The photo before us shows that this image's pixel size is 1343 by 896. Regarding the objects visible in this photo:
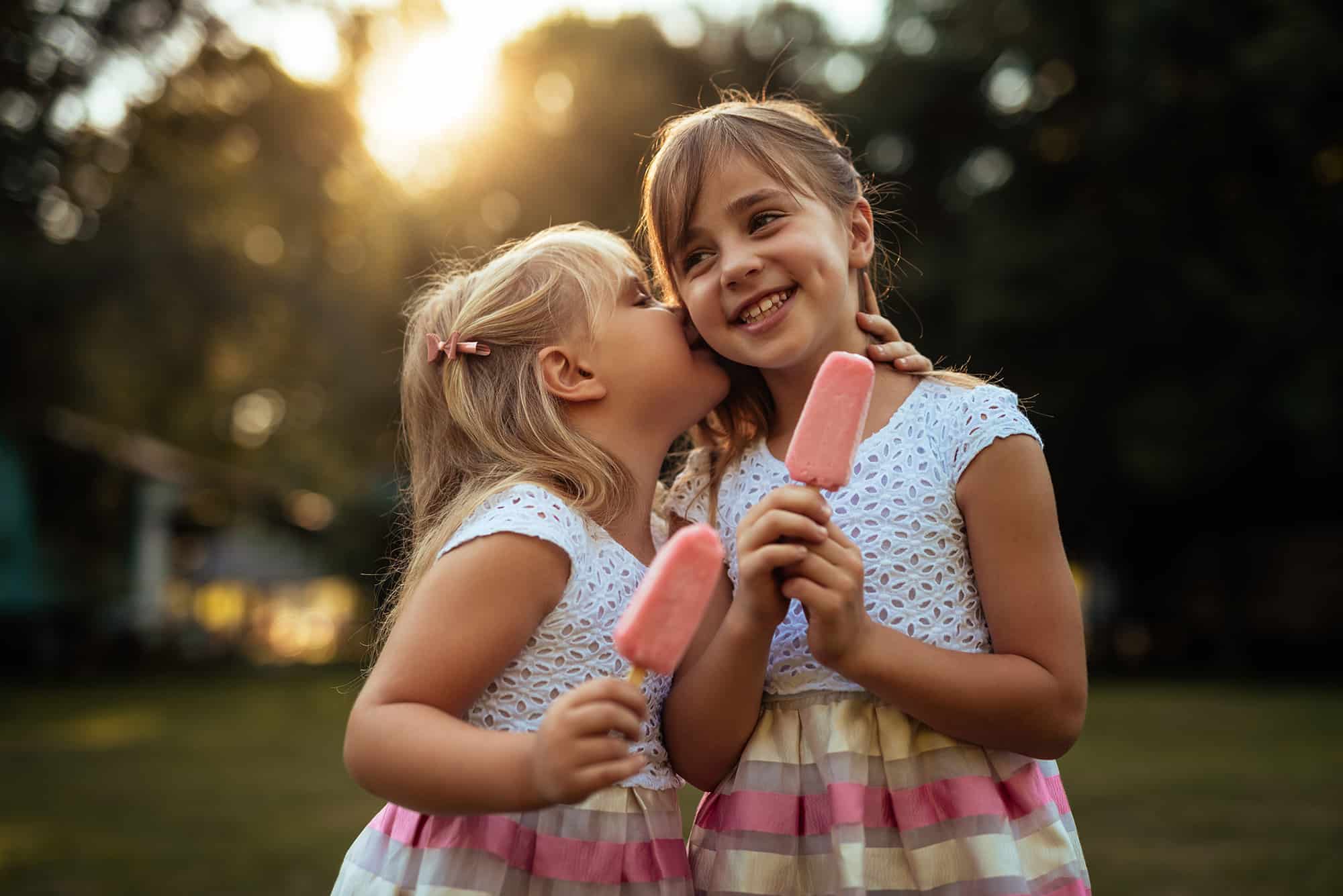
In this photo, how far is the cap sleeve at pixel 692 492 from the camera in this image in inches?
126

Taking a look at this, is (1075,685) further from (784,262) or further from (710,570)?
(784,262)

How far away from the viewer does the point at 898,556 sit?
9.13 feet

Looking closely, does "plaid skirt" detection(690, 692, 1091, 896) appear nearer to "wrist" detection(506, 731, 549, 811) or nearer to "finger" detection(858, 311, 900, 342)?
"wrist" detection(506, 731, 549, 811)

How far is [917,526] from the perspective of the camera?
2.79 metres

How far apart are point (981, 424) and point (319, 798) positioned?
10.4 m

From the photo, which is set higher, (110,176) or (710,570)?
(110,176)

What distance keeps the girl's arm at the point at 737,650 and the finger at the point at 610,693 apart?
0.36m

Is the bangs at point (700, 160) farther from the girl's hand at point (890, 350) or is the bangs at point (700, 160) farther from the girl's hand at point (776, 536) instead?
the girl's hand at point (776, 536)

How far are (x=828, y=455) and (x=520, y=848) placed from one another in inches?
41.7

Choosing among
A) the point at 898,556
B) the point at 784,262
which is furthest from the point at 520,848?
the point at 784,262

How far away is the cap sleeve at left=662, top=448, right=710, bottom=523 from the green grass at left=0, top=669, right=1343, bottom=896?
18.6 ft

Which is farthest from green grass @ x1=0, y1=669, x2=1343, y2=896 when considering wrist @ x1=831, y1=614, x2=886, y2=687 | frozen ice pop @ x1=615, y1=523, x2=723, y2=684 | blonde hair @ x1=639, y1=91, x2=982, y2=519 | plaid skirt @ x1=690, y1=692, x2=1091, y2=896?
frozen ice pop @ x1=615, y1=523, x2=723, y2=684

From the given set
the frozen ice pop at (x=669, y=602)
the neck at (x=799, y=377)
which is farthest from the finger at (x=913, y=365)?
the frozen ice pop at (x=669, y=602)

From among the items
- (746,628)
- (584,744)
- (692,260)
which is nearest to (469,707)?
(584,744)
